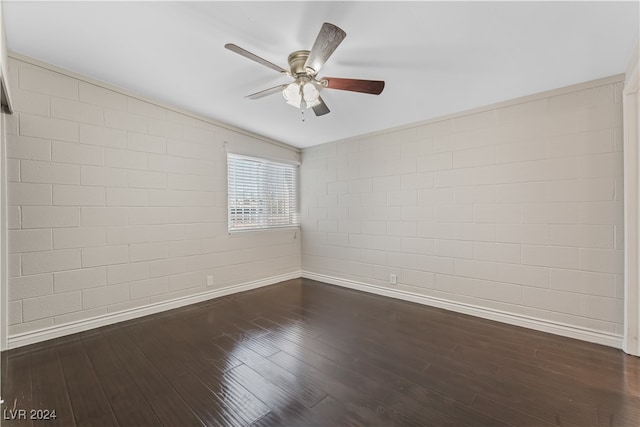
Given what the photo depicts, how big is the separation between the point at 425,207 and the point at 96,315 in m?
3.84

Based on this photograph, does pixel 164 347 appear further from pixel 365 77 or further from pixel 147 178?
pixel 365 77

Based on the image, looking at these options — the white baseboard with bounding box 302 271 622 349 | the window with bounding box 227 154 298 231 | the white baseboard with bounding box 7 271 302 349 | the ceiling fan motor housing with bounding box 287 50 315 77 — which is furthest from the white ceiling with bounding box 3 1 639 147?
the white baseboard with bounding box 7 271 302 349

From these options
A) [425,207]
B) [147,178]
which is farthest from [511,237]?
[147,178]

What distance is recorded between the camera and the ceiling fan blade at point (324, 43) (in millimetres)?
1576

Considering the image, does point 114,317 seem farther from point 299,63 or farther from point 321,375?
point 299,63

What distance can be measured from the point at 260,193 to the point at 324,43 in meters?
2.97

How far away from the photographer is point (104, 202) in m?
2.89

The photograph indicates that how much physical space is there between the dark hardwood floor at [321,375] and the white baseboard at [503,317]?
10 centimetres

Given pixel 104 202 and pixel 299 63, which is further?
pixel 104 202

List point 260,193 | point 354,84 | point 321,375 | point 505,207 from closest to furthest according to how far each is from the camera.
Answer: point 321,375, point 354,84, point 505,207, point 260,193

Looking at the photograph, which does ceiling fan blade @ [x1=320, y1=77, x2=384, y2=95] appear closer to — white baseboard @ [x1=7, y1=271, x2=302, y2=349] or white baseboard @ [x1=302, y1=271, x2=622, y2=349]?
white baseboard @ [x1=302, y1=271, x2=622, y2=349]

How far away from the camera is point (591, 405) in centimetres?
166

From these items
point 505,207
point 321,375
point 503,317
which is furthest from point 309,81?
point 503,317

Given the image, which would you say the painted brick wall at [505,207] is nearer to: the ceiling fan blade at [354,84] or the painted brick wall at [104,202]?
the ceiling fan blade at [354,84]
